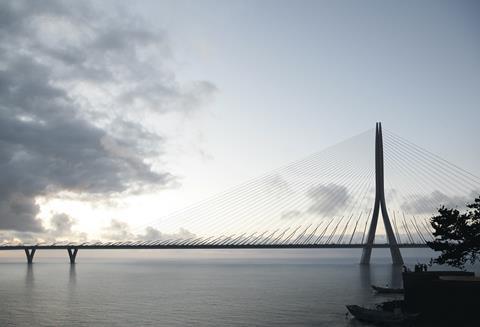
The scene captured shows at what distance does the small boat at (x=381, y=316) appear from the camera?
4538 centimetres

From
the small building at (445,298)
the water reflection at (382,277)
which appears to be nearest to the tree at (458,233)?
the small building at (445,298)

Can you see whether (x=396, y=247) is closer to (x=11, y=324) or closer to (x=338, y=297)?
(x=338, y=297)

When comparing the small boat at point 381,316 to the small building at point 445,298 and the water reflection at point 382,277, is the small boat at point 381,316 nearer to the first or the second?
the small building at point 445,298

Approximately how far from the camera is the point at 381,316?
4894 cm

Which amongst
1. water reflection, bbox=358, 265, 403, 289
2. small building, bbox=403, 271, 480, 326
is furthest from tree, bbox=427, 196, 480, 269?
water reflection, bbox=358, 265, 403, 289

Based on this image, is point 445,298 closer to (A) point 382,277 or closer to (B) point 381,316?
(B) point 381,316

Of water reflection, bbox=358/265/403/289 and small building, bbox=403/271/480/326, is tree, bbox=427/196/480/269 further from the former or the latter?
water reflection, bbox=358/265/403/289

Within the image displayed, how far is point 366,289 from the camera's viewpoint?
89938 mm

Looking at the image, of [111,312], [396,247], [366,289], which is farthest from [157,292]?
[396,247]

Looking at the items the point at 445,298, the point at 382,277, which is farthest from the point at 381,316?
the point at 382,277

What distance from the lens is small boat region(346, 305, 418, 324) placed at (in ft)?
→ 149

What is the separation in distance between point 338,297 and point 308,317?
2393cm

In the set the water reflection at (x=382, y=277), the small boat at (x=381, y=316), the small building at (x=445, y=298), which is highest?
the small building at (x=445, y=298)

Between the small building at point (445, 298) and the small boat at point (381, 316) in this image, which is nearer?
the small building at point (445, 298)
